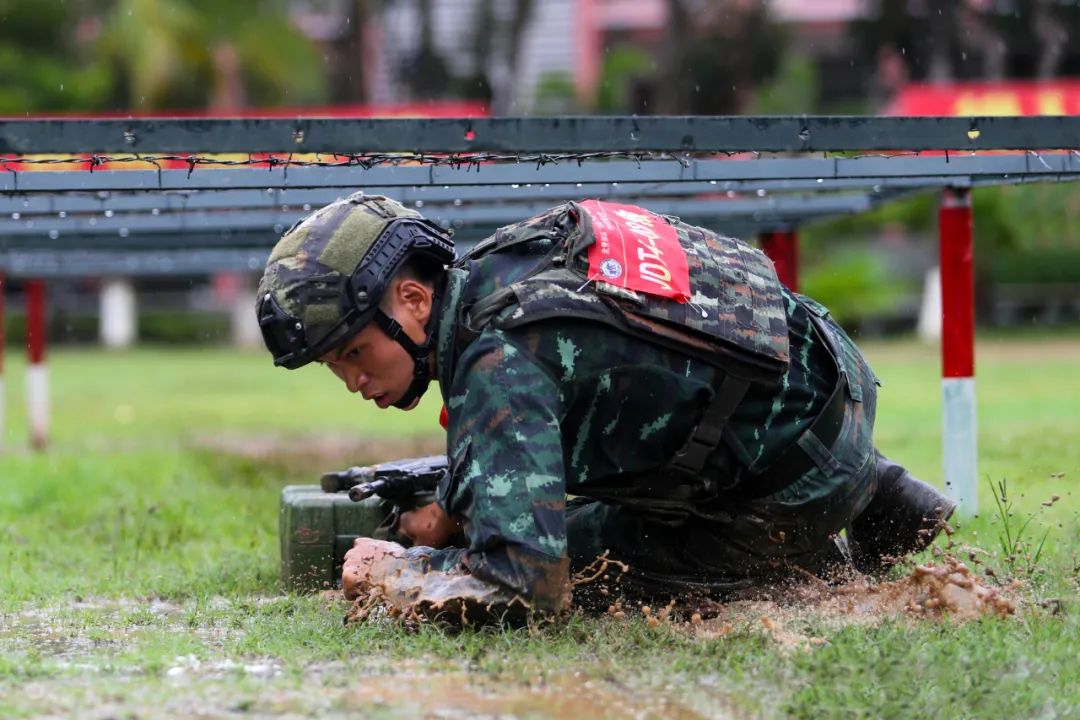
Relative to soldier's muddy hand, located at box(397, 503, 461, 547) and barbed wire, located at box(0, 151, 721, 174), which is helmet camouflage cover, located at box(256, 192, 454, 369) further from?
soldier's muddy hand, located at box(397, 503, 461, 547)

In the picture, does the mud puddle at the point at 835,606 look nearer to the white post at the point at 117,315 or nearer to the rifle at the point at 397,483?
the rifle at the point at 397,483

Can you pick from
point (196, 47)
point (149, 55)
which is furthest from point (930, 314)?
point (149, 55)

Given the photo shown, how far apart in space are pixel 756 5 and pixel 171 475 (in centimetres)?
3372

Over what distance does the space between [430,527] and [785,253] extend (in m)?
4.98

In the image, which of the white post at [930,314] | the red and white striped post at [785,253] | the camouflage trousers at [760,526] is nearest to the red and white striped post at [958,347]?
the camouflage trousers at [760,526]

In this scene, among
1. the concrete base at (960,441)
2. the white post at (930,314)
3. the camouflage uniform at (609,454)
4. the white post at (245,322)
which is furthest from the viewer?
the white post at (245,322)

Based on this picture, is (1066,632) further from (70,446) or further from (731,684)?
(70,446)

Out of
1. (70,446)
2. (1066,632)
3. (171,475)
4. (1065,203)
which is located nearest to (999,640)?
(1066,632)

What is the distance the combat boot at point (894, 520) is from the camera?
5.20m

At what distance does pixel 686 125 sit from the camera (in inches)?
187

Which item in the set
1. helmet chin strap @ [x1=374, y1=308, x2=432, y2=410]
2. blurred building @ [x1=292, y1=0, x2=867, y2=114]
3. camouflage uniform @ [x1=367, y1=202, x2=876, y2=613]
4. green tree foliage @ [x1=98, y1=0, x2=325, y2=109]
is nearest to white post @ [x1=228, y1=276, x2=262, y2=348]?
green tree foliage @ [x1=98, y1=0, x2=325, y2=109]

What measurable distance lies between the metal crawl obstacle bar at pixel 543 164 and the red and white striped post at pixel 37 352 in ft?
10.8

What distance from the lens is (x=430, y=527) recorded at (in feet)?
16.5

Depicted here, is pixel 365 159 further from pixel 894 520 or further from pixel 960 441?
pixel 960 441
